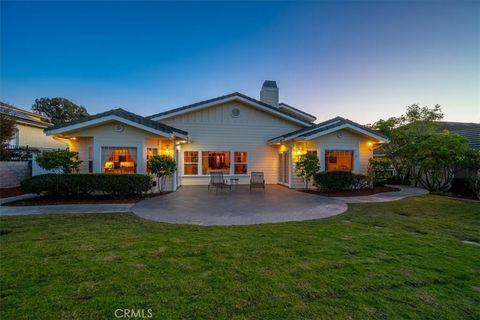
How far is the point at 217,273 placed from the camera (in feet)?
9.93

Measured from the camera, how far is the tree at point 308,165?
1143 centimetres

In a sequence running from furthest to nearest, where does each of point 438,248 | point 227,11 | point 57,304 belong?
point 227,11 < point 438,248 < point 57,304

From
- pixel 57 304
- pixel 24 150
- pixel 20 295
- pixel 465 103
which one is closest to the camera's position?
pixel 57 304

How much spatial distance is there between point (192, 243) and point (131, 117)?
842 centimetres

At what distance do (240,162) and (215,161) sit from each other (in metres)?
1.75

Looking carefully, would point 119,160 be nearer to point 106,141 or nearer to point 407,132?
point 106,141

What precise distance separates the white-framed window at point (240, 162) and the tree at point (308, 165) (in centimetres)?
413

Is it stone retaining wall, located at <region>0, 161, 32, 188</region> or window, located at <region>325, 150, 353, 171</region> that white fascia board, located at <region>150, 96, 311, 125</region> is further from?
stone retaining wall, located at <region>0, 161, 32, 188</region>

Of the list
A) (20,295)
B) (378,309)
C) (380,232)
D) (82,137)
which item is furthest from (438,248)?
(82,137)

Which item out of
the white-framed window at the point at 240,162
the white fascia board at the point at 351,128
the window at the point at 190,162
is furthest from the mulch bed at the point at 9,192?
the white fascia board at the point at 351,128

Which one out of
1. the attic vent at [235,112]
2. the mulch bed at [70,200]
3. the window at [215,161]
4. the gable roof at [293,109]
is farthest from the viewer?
the gable roof at [293,109]

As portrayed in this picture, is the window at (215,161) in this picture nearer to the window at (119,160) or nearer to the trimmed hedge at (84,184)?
the window at (119,160)

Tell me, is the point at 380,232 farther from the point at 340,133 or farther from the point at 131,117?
the point at 131,117

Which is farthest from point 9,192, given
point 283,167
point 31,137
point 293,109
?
point 293,109
